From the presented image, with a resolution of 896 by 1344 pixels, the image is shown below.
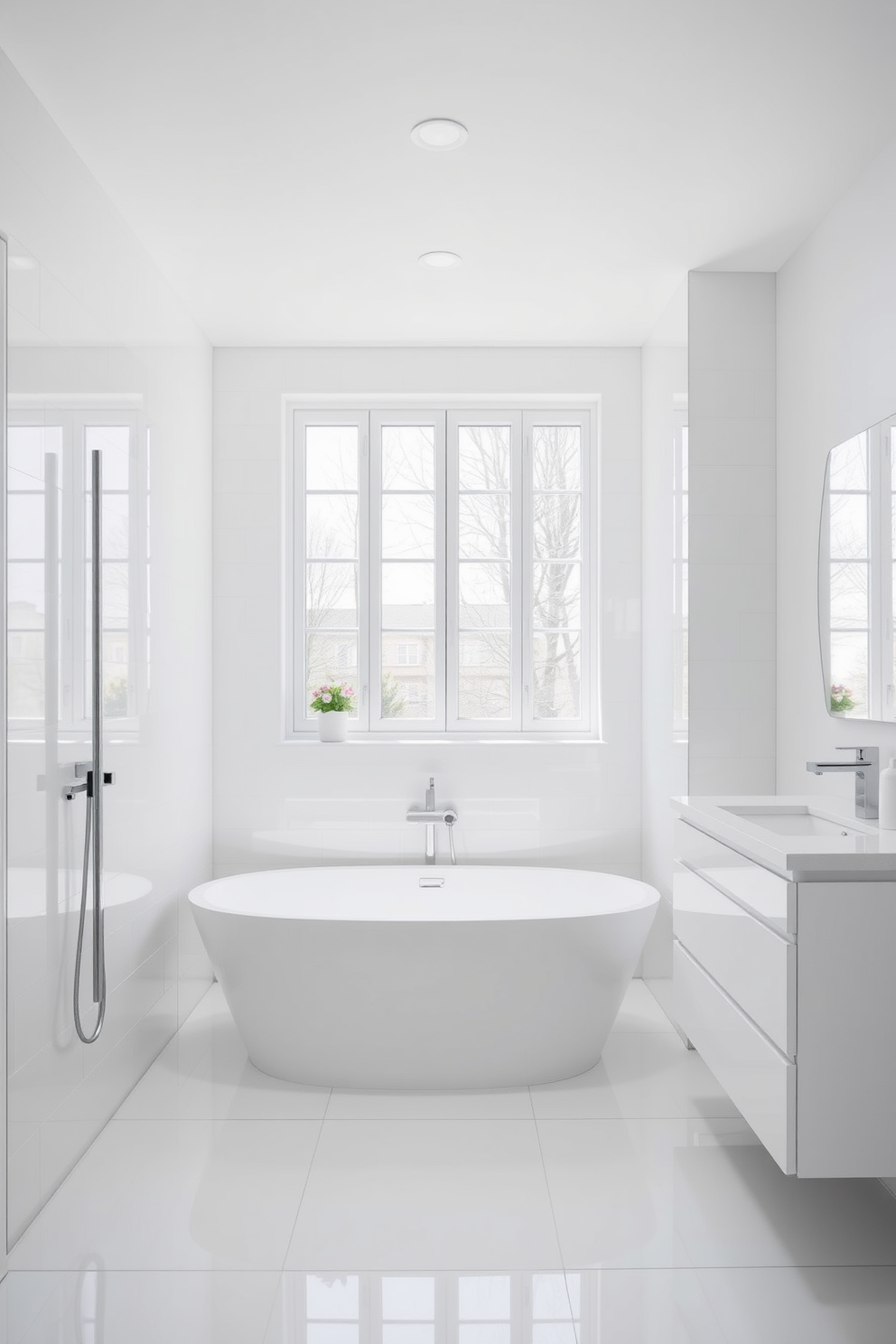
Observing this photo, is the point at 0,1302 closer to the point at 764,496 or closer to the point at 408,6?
the point at 408,6

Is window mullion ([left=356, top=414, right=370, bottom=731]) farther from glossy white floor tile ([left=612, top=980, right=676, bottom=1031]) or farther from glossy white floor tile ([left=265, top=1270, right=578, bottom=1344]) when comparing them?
glossy white floor tile ([left=265, top=1270, right=578, bottom=1344])

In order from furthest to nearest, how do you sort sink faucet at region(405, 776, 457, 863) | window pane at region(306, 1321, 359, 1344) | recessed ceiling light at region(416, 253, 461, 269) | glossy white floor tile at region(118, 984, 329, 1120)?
1. sink faucet at region(405, 776, 457, 863)
2. recessed ceiling light at region(416, 253, 461, 269)
3. glossy white floor tile at region(118, 984, 329, 1120)
4. window pane at region(306, 1321, 359, 1344)

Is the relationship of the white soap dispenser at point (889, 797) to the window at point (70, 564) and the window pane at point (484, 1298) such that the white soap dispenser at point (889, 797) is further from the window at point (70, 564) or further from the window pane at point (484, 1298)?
the window at point (70, 564)

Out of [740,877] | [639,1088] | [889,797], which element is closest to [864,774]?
[889,797]

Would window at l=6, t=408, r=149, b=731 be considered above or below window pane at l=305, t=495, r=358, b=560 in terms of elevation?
below

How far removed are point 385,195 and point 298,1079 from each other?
9.30 ft

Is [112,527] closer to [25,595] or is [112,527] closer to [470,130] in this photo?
[25,595]

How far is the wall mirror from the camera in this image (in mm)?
2705

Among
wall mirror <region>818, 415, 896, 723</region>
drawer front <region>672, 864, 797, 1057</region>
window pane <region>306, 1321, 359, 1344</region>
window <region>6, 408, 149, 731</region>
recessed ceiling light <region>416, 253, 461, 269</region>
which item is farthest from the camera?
recessed ceiling light <region>416, 253, 461, 269</region>

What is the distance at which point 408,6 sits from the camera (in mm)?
2148

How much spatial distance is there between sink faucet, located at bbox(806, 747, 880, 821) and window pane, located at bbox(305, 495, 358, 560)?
8.35 feet

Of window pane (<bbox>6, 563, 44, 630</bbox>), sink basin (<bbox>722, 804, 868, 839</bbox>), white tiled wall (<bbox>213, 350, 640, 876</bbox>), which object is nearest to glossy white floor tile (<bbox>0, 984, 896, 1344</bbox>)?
sink basin (<bbox>722, 804, 868, 839</bbox>)

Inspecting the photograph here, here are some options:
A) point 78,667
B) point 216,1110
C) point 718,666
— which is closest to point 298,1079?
point 216,1110

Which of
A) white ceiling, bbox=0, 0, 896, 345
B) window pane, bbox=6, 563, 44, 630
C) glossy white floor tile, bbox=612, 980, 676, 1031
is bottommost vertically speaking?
glossy white floor tile, bbox=612, 980, 676, 1031
